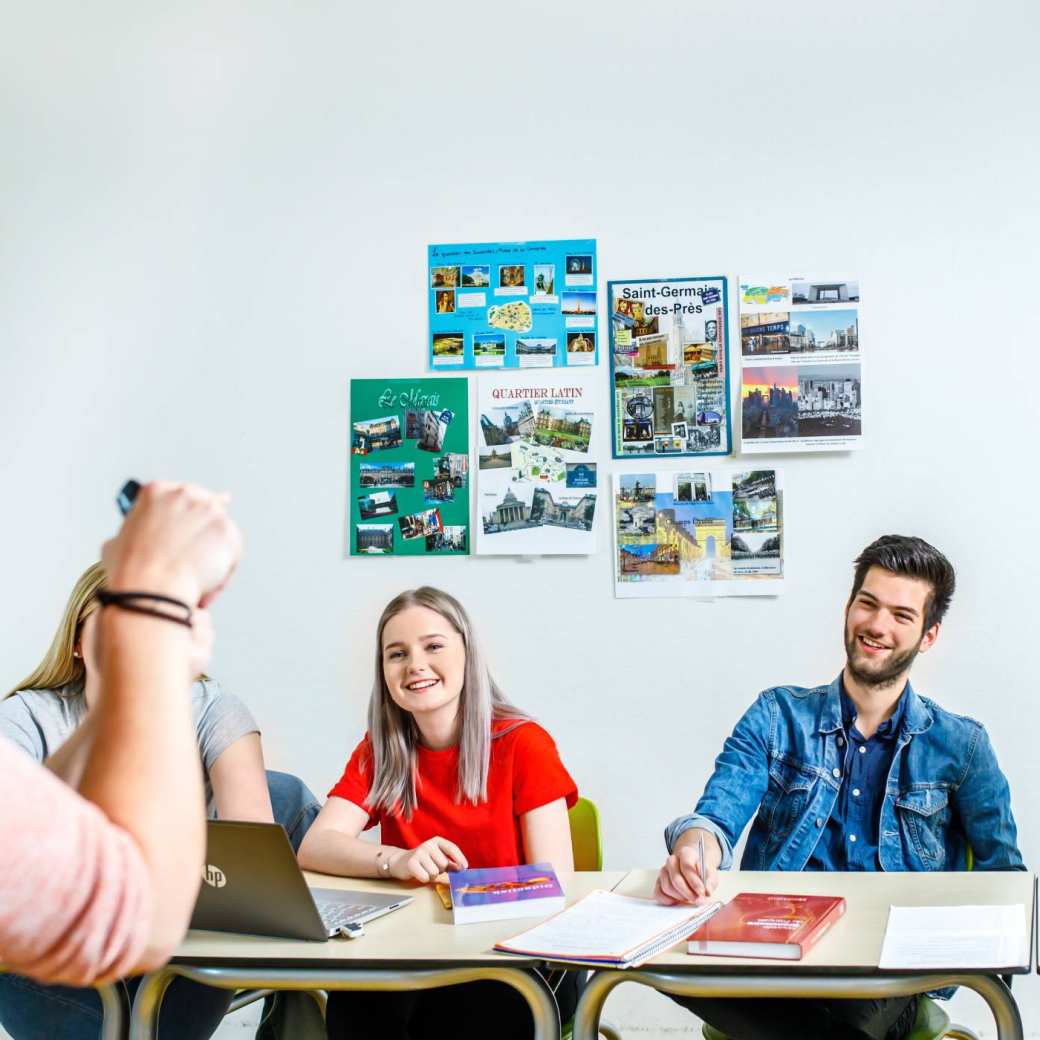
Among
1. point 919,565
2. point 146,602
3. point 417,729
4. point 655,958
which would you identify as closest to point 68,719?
point 417,729

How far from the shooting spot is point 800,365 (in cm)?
302

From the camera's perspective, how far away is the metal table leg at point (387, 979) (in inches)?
63.2

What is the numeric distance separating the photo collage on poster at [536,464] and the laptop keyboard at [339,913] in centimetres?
129

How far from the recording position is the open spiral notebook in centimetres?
158

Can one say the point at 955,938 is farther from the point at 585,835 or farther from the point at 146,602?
the point at 146,602

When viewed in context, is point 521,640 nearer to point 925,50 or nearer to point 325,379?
point 325,379

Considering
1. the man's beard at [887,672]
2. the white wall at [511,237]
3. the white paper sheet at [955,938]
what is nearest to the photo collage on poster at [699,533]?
the white wall at [511,237]

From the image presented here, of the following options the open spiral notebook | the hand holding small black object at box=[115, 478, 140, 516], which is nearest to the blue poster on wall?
the open spiral notebook

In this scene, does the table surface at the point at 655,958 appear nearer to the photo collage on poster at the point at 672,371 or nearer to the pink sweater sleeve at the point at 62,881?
the pink sweater sleeve at the point at 62,881

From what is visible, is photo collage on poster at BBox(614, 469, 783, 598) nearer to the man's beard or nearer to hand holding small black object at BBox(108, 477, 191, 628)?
the man's beard

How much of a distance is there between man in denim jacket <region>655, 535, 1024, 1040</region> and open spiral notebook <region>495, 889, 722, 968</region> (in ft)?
0.86

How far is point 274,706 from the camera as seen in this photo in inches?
122

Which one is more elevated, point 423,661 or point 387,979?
point 423,661

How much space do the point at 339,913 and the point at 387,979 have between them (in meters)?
0.25
